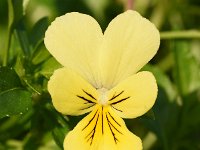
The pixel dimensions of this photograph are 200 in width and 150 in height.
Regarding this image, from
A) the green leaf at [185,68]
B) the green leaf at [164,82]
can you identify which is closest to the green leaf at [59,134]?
the green leaf at [164,82]

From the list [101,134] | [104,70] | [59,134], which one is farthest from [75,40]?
[59,134]

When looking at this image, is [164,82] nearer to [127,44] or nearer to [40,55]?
[40,55]

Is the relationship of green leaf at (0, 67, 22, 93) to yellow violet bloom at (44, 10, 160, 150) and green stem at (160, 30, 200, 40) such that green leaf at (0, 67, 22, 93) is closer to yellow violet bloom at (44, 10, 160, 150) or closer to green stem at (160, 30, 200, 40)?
yellow violet bloom at (44, 10, 160, 150)

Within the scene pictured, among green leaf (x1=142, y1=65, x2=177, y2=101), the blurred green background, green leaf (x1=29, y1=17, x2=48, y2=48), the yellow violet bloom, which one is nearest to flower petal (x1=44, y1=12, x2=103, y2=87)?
the yellow violet bloom

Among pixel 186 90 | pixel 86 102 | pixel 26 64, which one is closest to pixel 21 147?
pixel 26 64

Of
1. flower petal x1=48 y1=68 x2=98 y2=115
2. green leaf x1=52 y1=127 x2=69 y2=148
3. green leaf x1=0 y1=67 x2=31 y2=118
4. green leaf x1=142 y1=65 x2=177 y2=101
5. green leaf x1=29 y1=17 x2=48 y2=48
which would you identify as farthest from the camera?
green leaf x1=142 y1=65 x2=177 y2=101

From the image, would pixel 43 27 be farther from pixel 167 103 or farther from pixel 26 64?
pixel 167 103
